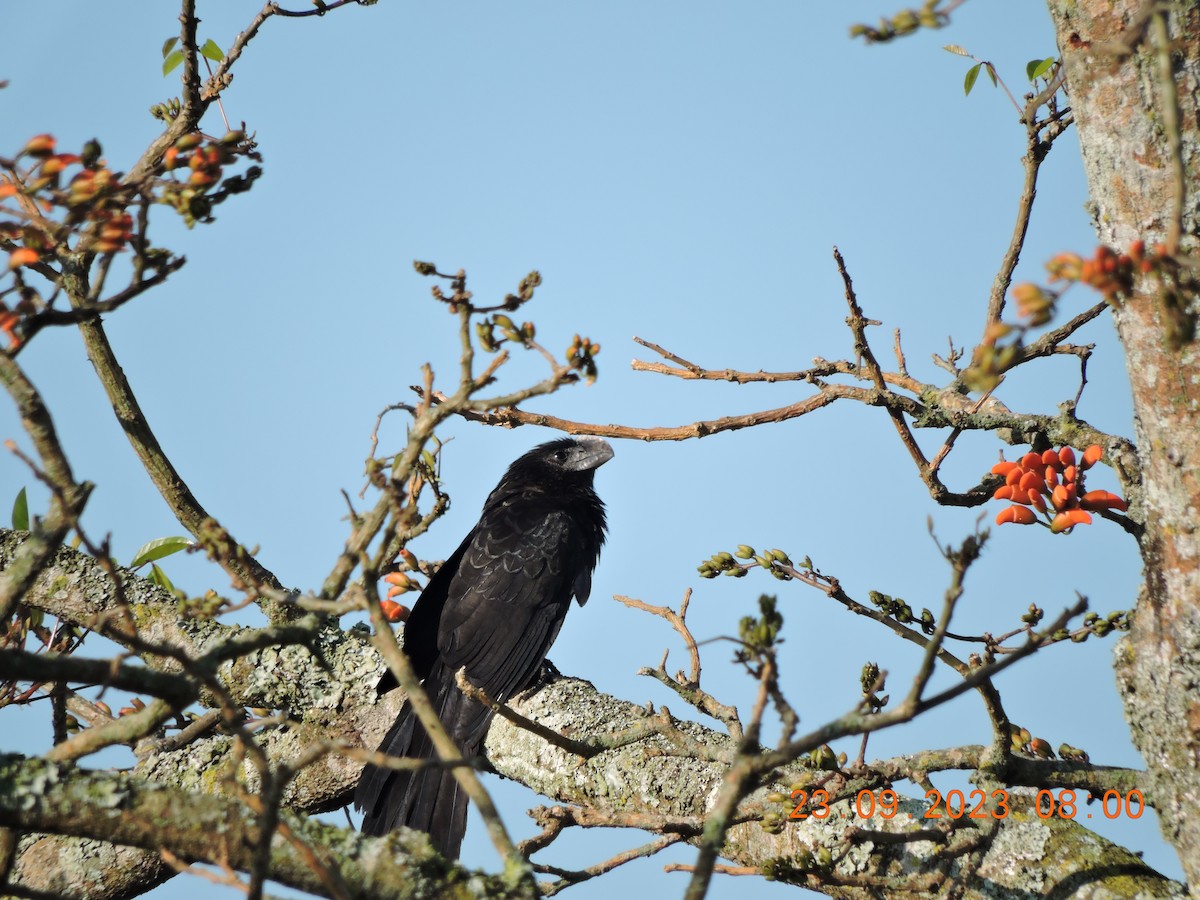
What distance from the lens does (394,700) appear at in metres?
3.92

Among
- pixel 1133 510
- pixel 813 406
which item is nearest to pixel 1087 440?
pixel 1133 510

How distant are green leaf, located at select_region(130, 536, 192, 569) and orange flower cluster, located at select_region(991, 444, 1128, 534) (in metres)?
3.04

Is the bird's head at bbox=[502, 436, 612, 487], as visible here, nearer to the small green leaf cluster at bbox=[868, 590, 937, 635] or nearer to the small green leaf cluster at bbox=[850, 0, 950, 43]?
the small green leaf cluster at bbox=[868, 590, 937, 635]

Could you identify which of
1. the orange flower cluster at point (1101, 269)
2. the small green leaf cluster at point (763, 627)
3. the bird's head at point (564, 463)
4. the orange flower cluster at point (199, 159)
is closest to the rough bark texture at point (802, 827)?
the small green leaf cluster at point (763, 627)

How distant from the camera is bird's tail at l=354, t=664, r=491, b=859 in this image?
388 centimetres

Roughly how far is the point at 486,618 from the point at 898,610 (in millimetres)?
2698

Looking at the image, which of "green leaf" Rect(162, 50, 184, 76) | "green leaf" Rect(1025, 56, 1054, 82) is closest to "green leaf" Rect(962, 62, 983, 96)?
"green leaf" Rect(1025, 56, 1054, 82)

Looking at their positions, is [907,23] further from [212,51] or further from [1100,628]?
[212,51]

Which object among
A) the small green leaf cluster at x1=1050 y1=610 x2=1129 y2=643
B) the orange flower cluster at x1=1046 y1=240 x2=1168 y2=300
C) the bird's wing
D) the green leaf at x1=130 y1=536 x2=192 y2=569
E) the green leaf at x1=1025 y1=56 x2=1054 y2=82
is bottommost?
the orange flower cluster at x1=1046 y1=240 x2=1168 y2=300

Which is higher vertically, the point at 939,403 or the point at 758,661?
the point at 939,403

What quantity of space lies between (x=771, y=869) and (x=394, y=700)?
1962 mm

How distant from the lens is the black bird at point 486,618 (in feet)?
13.1

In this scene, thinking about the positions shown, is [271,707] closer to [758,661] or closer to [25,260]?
[25,260]

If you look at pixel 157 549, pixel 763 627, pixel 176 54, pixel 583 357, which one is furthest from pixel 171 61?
pixel 763 627
